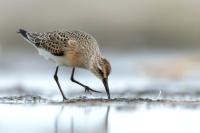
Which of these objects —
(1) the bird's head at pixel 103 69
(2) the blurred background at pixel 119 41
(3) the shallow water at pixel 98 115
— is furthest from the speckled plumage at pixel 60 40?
(2) the blurred background at pixel 119 41

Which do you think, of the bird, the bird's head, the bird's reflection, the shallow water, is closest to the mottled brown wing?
the bird

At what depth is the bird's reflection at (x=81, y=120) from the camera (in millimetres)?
12047

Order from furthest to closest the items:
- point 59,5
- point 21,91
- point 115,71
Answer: point 59,5
point 115,71
point 21,91

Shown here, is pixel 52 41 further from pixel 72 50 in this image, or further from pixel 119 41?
pixel 119 41

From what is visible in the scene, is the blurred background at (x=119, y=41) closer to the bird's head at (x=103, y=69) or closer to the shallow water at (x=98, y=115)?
the bird's head at (x=103, y=69)

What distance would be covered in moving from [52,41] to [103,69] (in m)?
1.52

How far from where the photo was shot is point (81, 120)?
12742mm

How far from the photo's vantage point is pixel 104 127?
12188 millimetres

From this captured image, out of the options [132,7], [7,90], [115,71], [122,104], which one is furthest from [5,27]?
[122,104]

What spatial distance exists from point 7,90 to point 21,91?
10.5 inches

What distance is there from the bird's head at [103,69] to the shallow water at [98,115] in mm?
361

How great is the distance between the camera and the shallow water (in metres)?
12.1

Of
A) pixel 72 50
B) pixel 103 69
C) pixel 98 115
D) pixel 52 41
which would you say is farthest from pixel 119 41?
pixel 98 115

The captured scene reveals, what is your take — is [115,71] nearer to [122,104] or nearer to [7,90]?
[7,90]
